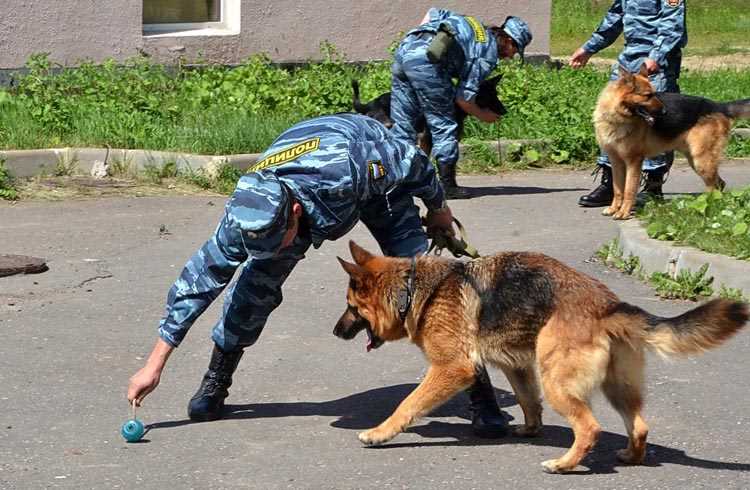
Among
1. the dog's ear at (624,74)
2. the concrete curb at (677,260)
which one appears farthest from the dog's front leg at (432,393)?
the dog's ear at (624,74)

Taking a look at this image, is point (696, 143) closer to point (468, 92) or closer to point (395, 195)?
point (468, 92)

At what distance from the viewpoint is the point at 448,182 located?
983 centimetres

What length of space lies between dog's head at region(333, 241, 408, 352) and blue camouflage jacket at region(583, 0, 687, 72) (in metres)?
5.09

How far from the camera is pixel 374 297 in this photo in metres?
4.92

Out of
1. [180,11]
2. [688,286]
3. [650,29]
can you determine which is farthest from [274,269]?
[180,11]

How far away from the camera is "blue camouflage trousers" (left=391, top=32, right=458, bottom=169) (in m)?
9.56

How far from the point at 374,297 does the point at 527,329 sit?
0.63 meters

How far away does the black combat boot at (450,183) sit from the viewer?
980cm

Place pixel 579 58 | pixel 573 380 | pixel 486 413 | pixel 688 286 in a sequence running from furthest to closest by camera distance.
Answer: pixel 579 58
pixel 688 286
pixel 486 413
pixel 573 380

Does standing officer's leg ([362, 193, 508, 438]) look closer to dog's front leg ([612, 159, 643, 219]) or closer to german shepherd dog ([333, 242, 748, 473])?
german shepherd dog ([333, 242, 748, 473])

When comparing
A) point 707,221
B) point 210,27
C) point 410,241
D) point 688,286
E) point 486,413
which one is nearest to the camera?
point 486,413

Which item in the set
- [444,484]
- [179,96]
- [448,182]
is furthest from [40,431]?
[179,96]

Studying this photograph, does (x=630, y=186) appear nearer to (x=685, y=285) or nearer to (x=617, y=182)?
(x=617, y=182)

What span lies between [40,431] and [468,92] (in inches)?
212
